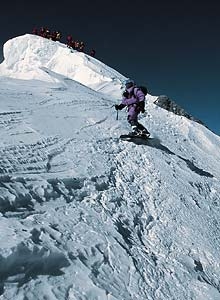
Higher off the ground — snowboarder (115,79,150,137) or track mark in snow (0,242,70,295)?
snowboarder (115,79,150,137)

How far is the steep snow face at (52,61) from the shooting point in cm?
3080

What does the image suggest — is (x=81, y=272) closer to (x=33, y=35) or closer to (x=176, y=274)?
(x=176, y=274)

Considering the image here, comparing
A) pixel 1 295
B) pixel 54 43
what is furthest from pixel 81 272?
Answer: pixel 54 43

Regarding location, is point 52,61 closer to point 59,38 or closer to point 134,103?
point 59,38

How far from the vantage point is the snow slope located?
4.32 meters

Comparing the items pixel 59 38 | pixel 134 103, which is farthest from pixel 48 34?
pixel 134 103

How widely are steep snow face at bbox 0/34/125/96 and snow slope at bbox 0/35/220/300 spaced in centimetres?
1820

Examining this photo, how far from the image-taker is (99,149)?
30.5 ft

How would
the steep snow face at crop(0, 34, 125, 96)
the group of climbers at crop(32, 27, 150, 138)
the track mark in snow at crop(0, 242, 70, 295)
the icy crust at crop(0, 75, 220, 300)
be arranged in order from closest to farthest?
the track mark in snow at crop(0, 242, 70, 295) < the icy crust at crop(0, 75, 220, 300) < the group of climbers at crop(32, 27, 150, 138) < the steep snow face at crop(0, 34, 125, 96)

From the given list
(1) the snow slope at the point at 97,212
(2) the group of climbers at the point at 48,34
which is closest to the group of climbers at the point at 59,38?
(2) the group of climbers at the point at 48,34

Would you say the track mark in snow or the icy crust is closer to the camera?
the track mark in snow

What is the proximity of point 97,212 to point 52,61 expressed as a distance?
1226 inches

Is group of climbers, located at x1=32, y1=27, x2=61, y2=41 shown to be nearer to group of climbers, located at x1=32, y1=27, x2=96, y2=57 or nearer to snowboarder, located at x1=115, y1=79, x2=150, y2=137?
group of climbers, located at x1=32, y1=27, x2=96, y2=57

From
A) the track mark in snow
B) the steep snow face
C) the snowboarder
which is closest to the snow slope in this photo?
the track mark in snow
